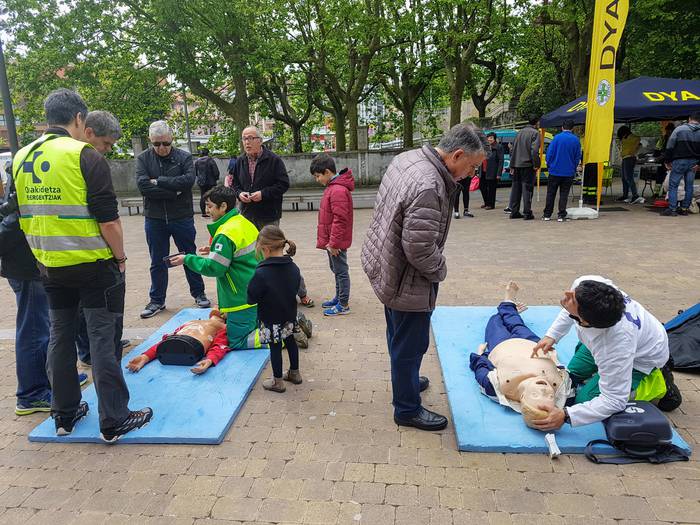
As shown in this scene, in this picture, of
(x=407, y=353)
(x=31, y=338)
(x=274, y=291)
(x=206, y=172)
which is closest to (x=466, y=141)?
(x=407, y=353)

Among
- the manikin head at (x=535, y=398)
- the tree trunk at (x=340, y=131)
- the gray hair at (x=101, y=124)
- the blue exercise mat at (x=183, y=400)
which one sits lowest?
the blue exercise mat at (x=183, y=400)

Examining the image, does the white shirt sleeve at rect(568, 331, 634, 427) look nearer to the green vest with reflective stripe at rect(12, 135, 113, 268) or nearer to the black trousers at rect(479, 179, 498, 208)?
the green vest with reflective stripe at rect(12, 135, 113, 268)

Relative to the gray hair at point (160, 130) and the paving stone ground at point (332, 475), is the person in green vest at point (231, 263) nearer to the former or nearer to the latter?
the paving stone ground at point (332, 475)

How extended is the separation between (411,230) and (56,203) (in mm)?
1923

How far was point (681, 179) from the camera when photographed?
9.98m

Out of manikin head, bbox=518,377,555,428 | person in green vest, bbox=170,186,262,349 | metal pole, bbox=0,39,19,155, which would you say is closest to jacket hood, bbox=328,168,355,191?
person in green vest, bbox=170,186,262,349

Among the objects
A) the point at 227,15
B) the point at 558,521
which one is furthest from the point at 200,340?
the point at 227,15

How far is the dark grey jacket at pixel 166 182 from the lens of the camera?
202 inches

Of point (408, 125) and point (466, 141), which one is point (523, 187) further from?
point (408, 125)

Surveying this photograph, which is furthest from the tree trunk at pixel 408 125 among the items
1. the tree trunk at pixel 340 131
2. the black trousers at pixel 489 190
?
the black trousers at pixel 489 190

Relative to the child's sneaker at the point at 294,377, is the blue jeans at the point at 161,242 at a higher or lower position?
higher

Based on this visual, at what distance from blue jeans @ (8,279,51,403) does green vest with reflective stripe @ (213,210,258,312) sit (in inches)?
51.4

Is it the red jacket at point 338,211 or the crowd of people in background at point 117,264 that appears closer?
the crowd of people in background at point 117,264

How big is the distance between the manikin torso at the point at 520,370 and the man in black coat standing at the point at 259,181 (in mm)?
2460
